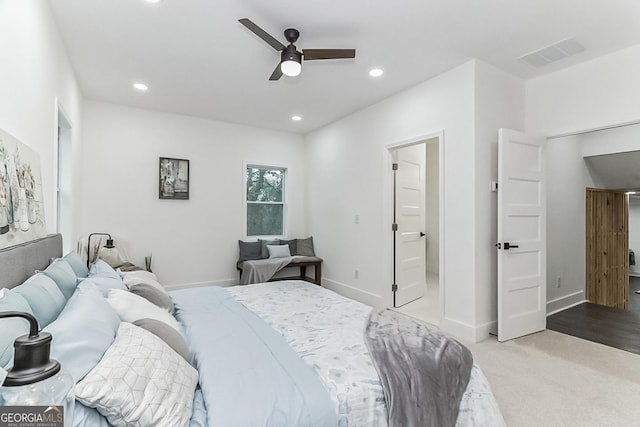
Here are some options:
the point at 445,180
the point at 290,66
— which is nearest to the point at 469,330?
the point at 445,180

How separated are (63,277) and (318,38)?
2543 millimetres

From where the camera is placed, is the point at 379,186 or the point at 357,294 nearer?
the point at 379,186

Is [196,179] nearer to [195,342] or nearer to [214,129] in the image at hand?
[214,129]

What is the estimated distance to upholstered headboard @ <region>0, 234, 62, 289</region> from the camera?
4.46 ft

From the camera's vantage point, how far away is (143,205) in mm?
4648

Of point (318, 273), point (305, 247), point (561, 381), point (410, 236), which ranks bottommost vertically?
point (561, 381)

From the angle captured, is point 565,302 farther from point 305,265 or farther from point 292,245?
point 292,245

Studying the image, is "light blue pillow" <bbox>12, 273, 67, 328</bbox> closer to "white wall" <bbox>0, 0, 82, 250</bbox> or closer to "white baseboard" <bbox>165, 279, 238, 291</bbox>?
"white wall" <bbox>0, 0, 82, 250</bbox>

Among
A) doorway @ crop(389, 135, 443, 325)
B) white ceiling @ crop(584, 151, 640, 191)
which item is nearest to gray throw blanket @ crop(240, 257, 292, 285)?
doorway @ crop(389, 135, 443, 325)

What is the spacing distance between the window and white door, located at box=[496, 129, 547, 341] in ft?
12.1

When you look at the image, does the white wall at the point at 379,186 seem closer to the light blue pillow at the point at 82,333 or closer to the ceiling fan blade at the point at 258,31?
the ceiling fan blade at the point at 258,31

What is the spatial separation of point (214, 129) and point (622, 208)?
6.55m

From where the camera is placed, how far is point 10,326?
0.96m

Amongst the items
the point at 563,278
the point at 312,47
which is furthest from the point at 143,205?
the point at 563,278
